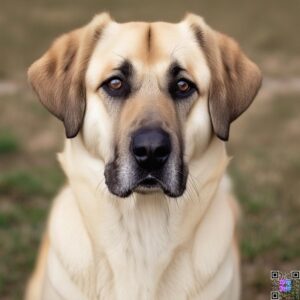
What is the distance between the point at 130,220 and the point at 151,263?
0.21 m

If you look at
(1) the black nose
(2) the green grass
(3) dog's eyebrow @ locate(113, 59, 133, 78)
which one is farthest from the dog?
(2) the green grass

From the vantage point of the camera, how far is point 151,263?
3160 millimetres

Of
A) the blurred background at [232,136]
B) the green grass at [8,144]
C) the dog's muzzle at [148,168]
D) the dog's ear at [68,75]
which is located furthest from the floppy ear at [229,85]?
the green grass at [8,144]

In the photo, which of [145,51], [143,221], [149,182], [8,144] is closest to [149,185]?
[149,182]

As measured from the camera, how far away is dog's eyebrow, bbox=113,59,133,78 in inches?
118

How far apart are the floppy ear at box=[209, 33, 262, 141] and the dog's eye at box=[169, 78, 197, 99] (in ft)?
0.35

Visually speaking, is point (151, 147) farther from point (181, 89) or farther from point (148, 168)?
point (181, 89)

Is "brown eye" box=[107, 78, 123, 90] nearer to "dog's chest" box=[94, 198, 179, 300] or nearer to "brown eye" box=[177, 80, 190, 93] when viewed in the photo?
"brown eye" box=[177, 80, 190, 93]

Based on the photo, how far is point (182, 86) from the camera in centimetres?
304

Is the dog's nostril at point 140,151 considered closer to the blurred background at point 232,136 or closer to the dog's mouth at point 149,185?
the dog's mouth at point 149,185

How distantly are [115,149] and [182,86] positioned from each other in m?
0.39

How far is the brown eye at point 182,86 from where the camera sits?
3031 millimetres

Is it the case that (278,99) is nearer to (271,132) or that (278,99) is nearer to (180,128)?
(271,132)

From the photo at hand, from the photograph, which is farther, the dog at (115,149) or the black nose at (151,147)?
the dog at (115,149)
